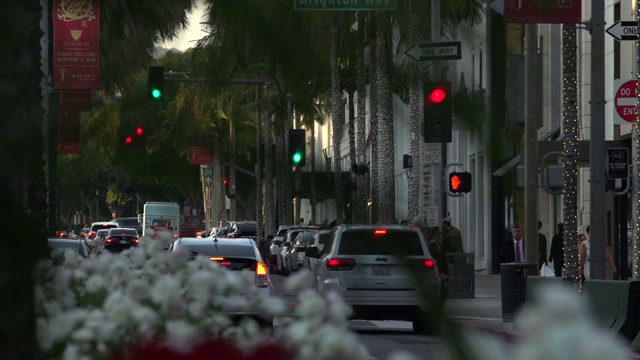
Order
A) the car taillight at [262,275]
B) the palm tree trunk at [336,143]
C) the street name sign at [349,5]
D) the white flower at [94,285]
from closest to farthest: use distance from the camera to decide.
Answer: the palm tree trunk at [336,143], the street name sign at [349,5], the white flower at [94,285], the car taillight at [262,275]

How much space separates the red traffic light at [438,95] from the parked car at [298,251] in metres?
38.2

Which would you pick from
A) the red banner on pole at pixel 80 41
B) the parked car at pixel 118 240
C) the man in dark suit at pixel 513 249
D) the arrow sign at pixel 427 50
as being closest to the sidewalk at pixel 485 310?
the arrow sign at pixel 427 50

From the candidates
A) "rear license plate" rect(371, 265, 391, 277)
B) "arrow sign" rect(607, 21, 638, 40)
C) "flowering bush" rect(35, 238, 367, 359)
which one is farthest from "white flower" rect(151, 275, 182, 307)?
"arrow sign" rect(607, 21, 638, 40)

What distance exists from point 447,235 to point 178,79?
26.0 m

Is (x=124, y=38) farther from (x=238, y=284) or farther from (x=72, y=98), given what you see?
(x=238, y=284)

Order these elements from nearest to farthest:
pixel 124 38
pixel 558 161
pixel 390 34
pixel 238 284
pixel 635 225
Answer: pixel 390 34
pixel 124 38
pixel 238 284
pixel 635 225
pixel 558 161

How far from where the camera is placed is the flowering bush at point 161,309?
2107 mm

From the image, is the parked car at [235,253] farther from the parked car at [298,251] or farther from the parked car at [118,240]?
the parked car at [118,240]

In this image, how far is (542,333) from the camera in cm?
118

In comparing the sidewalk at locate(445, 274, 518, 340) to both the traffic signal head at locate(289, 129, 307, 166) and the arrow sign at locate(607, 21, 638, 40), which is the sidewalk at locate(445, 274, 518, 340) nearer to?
the traffic signal head at locate(289, 129, 307, 166)

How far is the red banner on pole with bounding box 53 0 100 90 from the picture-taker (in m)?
1.51

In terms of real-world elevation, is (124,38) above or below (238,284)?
above

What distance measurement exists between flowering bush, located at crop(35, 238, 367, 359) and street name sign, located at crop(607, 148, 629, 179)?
58.1 ft

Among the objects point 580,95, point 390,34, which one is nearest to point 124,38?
point 390,34
